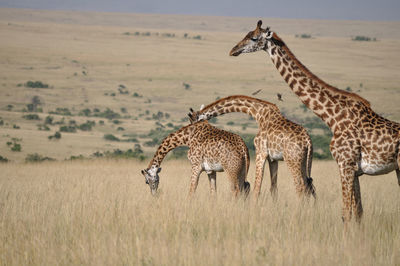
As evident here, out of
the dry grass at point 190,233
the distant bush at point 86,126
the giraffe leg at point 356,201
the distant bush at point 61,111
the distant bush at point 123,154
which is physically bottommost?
the dry grass at point 190,233

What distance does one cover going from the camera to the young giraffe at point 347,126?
8.49 m

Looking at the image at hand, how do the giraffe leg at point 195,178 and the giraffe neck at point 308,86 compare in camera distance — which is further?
the giraffe leg at point 195,178

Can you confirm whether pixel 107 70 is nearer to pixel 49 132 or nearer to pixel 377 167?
pixel 49 132

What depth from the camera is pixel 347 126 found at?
8.80 metres

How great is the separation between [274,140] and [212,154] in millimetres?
1273

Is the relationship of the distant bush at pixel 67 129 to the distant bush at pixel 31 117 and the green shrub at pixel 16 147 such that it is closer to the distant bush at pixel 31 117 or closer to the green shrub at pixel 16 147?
the distant bush at pixel 31 117

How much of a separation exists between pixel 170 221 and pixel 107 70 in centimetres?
8427

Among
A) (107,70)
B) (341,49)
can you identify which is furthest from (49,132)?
(341,49)

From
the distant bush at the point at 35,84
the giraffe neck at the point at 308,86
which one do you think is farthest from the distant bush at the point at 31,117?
the giraffe neck at the point at 308,86

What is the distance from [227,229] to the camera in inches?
351

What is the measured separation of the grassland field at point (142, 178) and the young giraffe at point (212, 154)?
477 mm

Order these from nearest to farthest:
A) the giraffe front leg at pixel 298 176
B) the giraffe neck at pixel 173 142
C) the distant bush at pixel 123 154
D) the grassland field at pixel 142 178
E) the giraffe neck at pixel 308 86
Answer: the grassland field at pixel 142 178 < the giraffe neck at pixel 308 86 < the giraffe front leg at pixel 298 176 < the giraffe neck at pixel 173 142 < the distant bush at pixel 123 154

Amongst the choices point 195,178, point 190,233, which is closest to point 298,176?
point 195,178

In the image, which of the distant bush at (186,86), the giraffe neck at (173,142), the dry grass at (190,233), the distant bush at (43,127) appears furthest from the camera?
the distant bush at (186,86)
